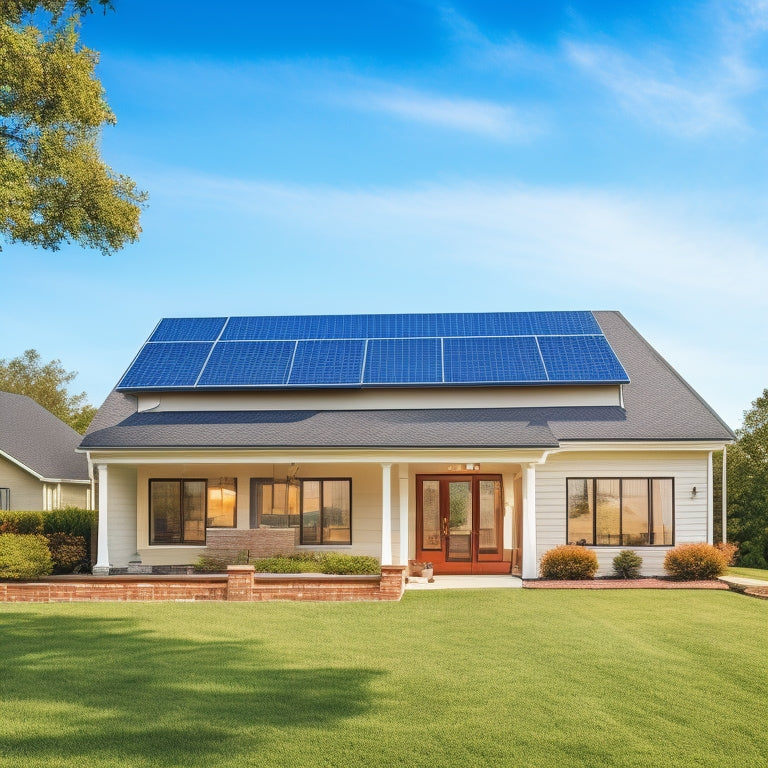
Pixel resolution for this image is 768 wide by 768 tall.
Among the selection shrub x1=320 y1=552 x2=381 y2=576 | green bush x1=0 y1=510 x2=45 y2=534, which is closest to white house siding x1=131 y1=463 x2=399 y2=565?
shrub x1=320 y1=552 x2=381 y2=576

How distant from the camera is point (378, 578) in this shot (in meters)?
15.1

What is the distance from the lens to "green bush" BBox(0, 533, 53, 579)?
617 inches

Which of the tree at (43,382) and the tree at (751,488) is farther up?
the tree at (43,382)

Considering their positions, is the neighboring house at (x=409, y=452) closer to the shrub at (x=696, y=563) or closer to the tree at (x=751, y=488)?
the shrub at (x=696, y=563)

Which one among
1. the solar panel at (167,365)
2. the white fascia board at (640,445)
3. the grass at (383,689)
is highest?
the solar panel at (167,365)

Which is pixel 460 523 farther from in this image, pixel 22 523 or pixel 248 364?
pixel 22 523

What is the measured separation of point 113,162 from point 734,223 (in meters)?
18.2

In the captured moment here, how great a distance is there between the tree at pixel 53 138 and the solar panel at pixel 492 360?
913 centimetres

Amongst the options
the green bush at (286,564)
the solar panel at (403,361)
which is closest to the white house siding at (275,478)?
the green bush at (286,564)

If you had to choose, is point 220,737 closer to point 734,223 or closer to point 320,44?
point 320,44

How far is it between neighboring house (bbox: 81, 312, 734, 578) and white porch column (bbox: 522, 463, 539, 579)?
3 centimetres

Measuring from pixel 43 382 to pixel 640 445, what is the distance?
165 ft

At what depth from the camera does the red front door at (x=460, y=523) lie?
19.2 meters

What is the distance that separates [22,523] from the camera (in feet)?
65.4
